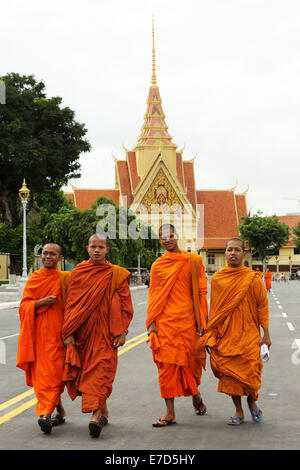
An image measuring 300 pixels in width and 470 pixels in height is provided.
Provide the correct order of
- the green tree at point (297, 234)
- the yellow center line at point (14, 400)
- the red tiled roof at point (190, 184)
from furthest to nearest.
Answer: the green tree at point (297, 234), the red tiled roof at point (190, 184), the yellow center line at point (14, 400)

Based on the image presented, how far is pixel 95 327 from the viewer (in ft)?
20.0

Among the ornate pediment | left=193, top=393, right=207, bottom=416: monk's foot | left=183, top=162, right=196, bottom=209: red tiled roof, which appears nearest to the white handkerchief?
left=193, top=393, right=207, bottom=416: monk's foot

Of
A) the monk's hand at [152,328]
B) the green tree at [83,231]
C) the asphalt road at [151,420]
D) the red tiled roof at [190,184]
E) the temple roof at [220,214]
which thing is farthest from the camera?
the temple roof at [220,214]

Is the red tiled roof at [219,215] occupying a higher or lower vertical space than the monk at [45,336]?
higher

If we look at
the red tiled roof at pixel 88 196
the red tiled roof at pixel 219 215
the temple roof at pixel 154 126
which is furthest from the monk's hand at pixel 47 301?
the red tiled roof at pixel 219 215

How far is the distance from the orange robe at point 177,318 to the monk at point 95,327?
0.44 m

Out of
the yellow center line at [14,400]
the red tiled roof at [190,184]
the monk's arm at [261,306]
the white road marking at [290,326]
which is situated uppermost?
the red tiled roof at [190,184]

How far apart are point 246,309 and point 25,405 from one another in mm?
2350

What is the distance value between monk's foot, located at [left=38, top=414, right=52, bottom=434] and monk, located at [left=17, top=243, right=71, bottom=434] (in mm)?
54

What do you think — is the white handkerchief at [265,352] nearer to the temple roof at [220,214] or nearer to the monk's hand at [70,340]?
the monk's hand at [70,340]

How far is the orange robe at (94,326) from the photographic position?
597 cm

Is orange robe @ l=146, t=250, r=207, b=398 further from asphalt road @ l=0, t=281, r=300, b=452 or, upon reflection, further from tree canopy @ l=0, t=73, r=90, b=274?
tree canopy @ l=0, t=73, r=90, b=274

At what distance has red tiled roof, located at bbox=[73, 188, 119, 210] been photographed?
253ft

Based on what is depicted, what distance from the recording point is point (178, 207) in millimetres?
77250
